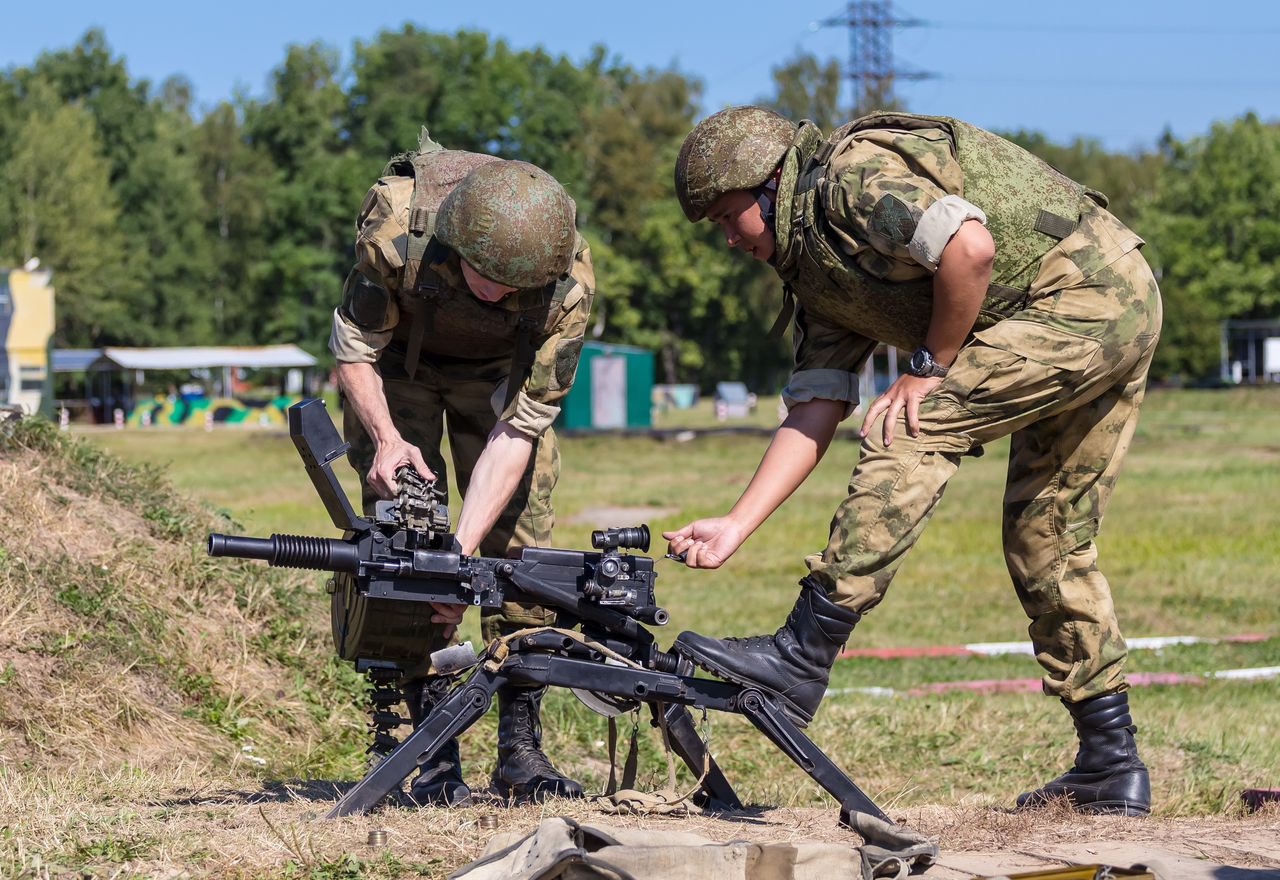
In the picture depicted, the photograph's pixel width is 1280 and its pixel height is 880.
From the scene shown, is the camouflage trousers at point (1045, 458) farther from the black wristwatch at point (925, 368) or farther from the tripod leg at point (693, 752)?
the tripod leg at point (693, 752)

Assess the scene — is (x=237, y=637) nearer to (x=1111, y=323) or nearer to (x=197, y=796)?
(x=197, y=796)

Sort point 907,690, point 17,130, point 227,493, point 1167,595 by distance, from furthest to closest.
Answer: point 17,130 < point 227,493 < point 1167,595 < point 907,690

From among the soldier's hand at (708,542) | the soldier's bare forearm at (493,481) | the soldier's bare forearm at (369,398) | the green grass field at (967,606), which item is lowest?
the green grass field at (967,606)

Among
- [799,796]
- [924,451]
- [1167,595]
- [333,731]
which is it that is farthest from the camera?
[1167,595]

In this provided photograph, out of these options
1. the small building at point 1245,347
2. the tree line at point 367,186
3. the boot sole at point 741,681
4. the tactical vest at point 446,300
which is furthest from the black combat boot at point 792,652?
the small building at point 1245,347

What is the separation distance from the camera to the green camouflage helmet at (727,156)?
448 centimetres

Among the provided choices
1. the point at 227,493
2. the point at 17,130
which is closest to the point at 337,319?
the point at 227,493

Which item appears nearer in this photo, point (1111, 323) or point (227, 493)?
point (1111, 323)

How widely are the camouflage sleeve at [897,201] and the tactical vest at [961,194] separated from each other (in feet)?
0.16

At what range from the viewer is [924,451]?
14.2ft

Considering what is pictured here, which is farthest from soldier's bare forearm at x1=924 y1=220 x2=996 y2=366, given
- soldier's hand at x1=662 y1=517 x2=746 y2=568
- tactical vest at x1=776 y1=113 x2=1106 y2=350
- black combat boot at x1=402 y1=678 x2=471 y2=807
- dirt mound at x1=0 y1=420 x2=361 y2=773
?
dirt mound at x1=0 y1=420 x2=361 y2=773

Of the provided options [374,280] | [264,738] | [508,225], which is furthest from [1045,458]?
[264,738]

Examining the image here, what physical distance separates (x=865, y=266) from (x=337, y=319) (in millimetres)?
1933

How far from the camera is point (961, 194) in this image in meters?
4.37
